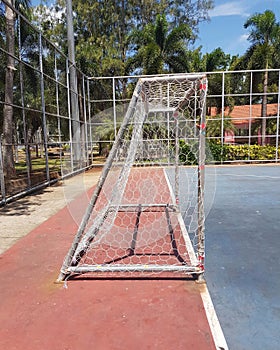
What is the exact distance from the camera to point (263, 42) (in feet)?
49.9

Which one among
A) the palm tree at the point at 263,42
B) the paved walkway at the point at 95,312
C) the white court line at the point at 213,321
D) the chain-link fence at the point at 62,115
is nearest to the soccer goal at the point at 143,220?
the paved walkway at the point at 95,312

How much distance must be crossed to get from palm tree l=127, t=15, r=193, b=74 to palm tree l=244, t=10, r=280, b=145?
135 inches

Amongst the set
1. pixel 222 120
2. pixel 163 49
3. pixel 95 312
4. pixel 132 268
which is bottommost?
pixel 95 312

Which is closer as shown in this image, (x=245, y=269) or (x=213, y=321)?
(x=213, y=321)

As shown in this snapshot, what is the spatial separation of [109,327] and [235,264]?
167 centimetres

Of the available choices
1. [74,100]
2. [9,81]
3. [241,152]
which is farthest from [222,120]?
[9,81]

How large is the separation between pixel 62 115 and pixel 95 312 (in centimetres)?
1083

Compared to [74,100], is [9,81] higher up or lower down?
lower down

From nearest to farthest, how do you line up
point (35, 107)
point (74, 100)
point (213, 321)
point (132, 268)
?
point (213, 321), point (132, 268), point (35, 107), point (74, 100)

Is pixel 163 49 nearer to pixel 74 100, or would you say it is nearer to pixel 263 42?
pixel 263 42

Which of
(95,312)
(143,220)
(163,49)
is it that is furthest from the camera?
(163,49)

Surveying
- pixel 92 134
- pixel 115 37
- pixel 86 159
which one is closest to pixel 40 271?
pixel 86 159

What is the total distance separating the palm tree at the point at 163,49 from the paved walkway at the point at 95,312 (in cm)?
1356

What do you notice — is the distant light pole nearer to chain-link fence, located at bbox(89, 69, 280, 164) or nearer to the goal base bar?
chain-link fence, located at bbox(89, 69, 280, 164)
